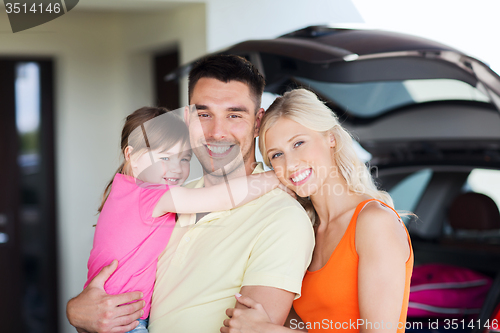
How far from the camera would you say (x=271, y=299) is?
4.26ft

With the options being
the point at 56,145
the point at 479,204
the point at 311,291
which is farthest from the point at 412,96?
the point at 56,145

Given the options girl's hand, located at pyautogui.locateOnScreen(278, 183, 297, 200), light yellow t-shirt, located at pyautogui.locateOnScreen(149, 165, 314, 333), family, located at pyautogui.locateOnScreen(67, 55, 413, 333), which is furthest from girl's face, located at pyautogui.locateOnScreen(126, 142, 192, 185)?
girl's hand, located at pyautogui.locateOnScreen(278, 183, 297, 200)

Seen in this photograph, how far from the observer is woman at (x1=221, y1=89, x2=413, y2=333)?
1.28 metres

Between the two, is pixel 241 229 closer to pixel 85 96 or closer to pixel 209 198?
pixel 209 198

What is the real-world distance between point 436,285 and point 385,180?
90 centimetres

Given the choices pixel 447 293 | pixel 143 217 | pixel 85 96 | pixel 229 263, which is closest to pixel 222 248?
pixel 229 263

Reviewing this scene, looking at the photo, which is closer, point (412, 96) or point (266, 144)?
point (266, 144)

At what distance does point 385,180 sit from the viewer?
3.31 meters

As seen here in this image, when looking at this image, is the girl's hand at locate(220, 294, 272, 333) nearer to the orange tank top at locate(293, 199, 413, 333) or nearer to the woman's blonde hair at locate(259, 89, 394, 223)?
the orange tank top at locate(293, 199, 413, 333)

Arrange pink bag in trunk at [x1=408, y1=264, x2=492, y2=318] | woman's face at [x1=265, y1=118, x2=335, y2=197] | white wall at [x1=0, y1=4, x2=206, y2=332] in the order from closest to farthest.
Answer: woman's face at [x1=265, y1=118, x2=335, y2=197] < pink bag in trunk at [x1=408, y1=264, x2=492, y2=318] < white wall at [x1=0, y1=4, x2=206, y2=332]

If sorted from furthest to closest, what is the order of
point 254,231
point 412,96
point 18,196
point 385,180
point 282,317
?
point 18,196, point 385,180, point 412,96, point 254,231, point 282,317

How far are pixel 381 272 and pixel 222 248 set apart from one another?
20.5 inches

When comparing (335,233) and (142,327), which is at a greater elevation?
(335,233)

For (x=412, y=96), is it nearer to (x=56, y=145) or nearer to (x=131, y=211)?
(x=131, y=211)
